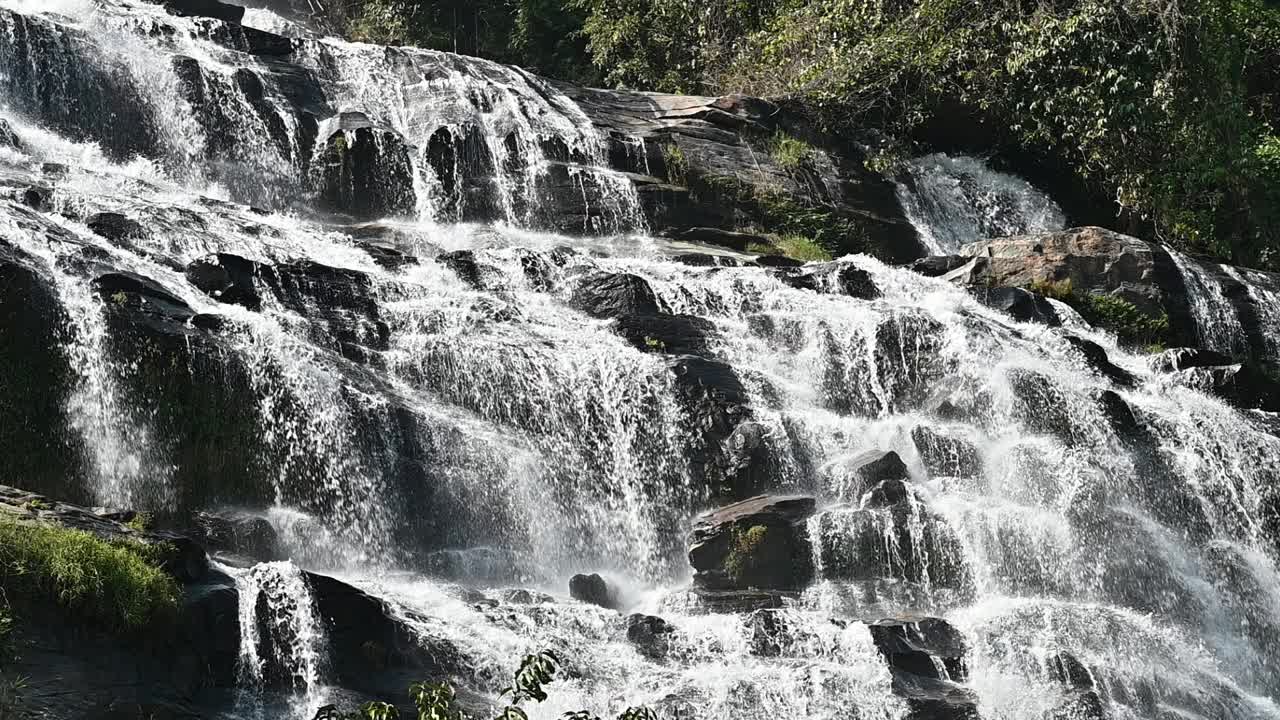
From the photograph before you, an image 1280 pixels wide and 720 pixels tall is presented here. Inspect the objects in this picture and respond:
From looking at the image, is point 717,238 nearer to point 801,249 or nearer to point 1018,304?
point 801,249

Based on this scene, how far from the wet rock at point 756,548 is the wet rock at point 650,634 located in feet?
5.87

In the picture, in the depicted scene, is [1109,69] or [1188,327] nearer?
[1188,327]

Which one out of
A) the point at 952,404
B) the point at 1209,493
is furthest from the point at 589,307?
the point at 1209,493

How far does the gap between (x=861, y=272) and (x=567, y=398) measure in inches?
215

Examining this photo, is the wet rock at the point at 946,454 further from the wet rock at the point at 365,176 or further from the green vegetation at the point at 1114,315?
the wet rock at the point at 365,176

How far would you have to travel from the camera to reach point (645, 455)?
1505cm

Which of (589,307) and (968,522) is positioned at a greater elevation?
(589,307)

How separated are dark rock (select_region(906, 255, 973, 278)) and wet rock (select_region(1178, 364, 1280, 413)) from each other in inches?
146

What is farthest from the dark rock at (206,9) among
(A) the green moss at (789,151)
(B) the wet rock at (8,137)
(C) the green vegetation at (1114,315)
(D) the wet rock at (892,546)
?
(D) the wet rock at (892,546)

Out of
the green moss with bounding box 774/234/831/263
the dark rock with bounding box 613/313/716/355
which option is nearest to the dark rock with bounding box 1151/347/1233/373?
the green moss with bounding box 774/234/831/263

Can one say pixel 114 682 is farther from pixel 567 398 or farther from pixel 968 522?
pixel 968 522

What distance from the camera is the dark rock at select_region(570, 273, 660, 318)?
54.6ft

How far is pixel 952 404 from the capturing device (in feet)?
53.2

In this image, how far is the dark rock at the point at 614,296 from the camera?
656 inches
